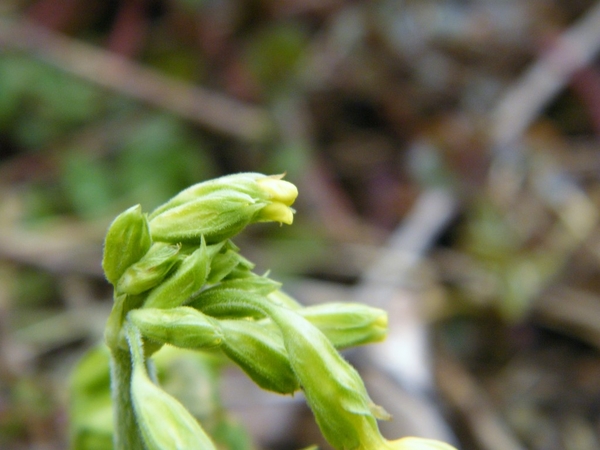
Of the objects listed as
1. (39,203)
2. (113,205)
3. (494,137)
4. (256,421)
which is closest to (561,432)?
(256,421)

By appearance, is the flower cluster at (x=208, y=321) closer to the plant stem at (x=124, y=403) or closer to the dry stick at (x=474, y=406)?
the plant stem at (x=124, y=403)

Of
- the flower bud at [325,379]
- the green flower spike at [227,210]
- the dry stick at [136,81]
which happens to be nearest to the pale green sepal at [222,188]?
the green flower spike at [227,210]

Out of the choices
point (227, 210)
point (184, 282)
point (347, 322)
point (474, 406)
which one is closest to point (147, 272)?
point (184, 282)

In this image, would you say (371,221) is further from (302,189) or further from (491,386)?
(491,386)

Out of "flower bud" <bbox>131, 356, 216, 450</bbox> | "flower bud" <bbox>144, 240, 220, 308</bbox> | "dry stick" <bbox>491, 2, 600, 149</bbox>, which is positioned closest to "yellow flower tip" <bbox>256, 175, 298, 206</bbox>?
"flower bud" <bbox>144, 240, 220, 308</bbox>

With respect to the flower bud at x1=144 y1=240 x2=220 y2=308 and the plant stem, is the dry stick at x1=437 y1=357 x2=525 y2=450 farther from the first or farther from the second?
the flower bud at x1=144 y1=240 x2=220 y2=308

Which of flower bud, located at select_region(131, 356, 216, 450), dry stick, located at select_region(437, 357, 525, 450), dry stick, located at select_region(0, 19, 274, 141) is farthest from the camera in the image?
dry stick, located at select_region(0, 19, 274, 141)

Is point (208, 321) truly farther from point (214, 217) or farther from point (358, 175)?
point (358, 175)
